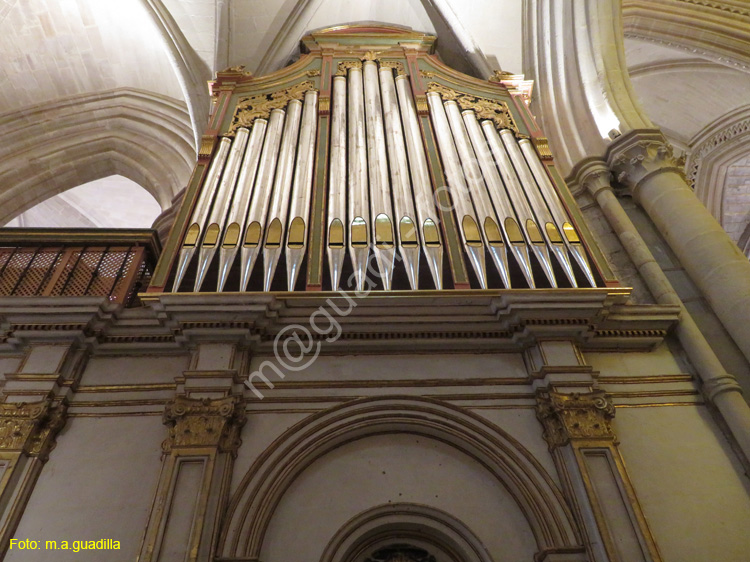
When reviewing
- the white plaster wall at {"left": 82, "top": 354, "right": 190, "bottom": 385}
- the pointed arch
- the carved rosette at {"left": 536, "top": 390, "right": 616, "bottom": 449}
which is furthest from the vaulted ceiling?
the carved rosette at {"left": 536, "top": 390, "right": 616, "bottom": 449}

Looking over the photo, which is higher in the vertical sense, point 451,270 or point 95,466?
point 451,270

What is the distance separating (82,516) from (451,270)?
296 cm

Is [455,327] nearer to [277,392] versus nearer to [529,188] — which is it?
[277,392]

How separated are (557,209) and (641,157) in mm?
1226

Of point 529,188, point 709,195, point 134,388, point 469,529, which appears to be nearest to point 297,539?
point 469,529

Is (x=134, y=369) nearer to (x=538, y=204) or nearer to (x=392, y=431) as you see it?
(x=392, y=431)

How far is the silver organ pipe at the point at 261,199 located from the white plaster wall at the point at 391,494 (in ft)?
4.96

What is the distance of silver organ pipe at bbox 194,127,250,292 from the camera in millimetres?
4453

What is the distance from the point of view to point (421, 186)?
5.43 meters

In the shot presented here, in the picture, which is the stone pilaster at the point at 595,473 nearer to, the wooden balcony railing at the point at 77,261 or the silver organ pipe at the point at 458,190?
the silver organ pipe at the point at 458,190

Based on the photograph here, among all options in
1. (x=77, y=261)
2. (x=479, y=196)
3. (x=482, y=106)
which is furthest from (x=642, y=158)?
(x=77, y=261)

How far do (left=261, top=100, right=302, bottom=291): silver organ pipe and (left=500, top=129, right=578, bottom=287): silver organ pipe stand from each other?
2.24 metres

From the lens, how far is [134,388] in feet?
12.9

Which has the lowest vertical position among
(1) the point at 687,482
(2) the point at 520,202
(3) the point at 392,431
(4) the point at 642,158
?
(1) the point at 687,482
